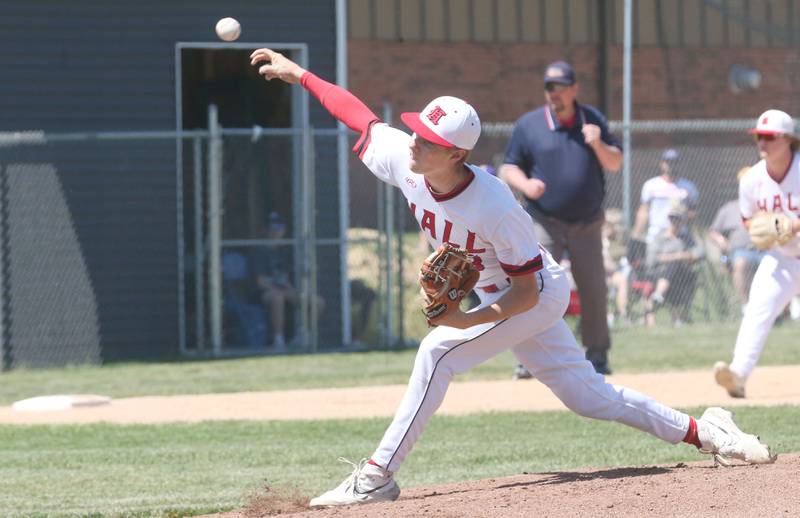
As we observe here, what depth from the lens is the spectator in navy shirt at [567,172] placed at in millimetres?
10102

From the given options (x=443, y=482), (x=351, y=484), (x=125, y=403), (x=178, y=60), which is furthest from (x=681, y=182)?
(x=351, y=484)

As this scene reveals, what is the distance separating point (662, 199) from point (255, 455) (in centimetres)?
904

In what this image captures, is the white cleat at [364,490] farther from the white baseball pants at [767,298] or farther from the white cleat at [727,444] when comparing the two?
the white baseball pants at [767,298]

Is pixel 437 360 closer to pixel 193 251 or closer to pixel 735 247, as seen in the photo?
pixel 193 251

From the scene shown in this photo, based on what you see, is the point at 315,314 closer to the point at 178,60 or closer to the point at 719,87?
the point at 178,60

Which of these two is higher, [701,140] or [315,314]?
[701,140]

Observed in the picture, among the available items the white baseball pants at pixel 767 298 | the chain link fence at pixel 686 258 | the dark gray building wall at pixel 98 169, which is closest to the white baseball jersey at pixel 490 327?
the white baseball pants at pixel 767 298

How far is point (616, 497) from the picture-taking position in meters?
5.41

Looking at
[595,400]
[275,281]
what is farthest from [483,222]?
[275,281]

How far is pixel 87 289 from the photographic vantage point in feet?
44.0

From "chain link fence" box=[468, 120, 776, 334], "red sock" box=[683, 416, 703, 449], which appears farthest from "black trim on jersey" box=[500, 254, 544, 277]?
"chain link fence" box=[468, 120, 776, 334]

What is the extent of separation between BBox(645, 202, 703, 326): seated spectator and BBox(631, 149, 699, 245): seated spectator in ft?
0.51

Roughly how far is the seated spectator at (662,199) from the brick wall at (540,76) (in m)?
4.00

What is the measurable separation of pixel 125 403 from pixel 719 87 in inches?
536
